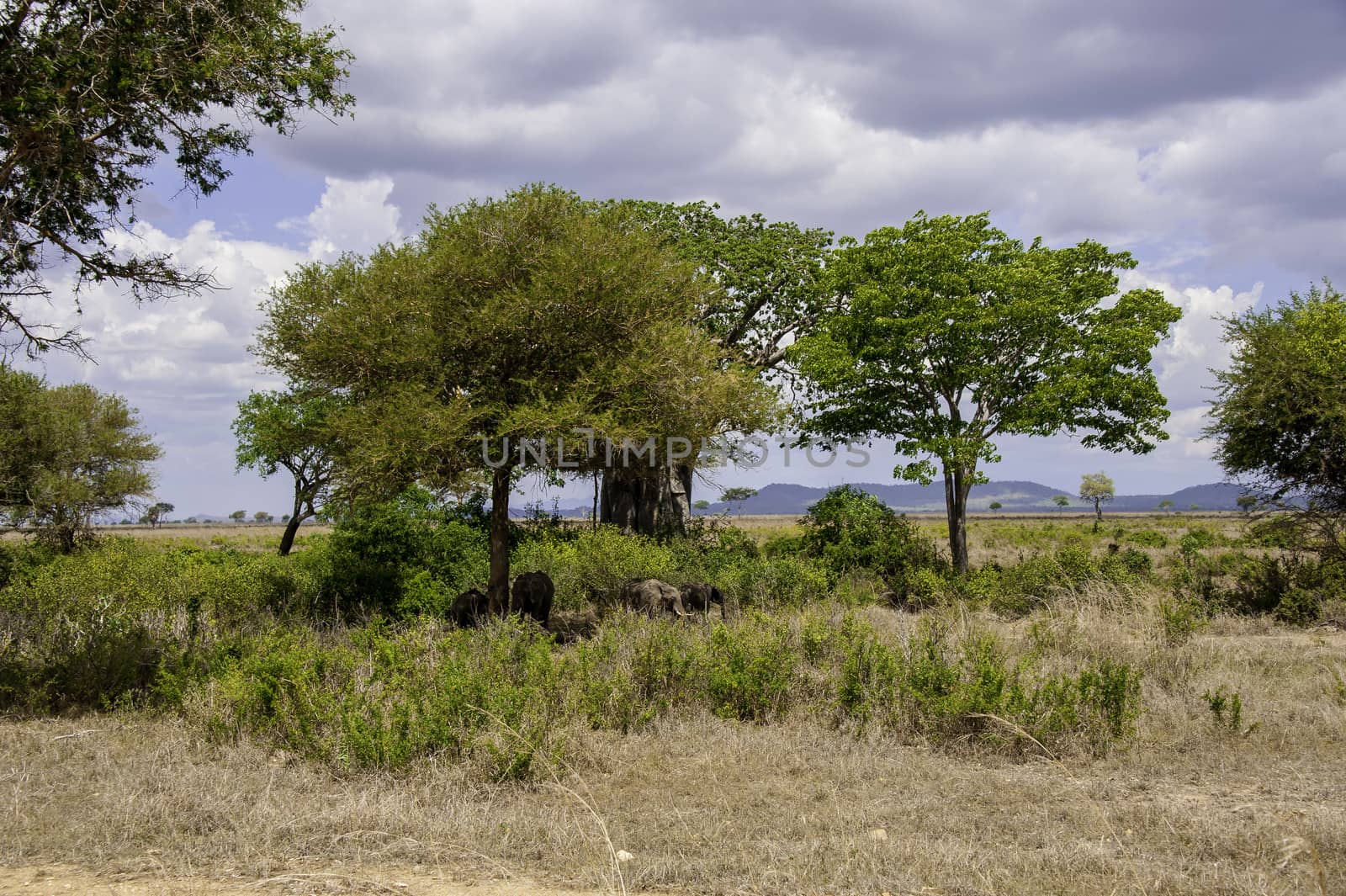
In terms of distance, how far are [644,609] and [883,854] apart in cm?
919

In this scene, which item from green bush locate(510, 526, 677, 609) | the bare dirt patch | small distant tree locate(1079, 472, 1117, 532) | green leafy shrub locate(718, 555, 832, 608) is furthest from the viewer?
small distant tree locate(1079, 472, 1117, 532)

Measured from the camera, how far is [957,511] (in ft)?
70.6

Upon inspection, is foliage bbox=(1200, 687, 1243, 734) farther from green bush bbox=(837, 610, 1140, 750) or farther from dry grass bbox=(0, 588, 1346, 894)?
green bush bbox=(837, 610, 1140, 750)

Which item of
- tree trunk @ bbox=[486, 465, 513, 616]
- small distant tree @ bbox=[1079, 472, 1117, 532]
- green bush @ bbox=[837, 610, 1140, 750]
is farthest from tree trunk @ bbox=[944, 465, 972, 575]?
small distant tree @ bbox=[1079, 472, 1117, 532]

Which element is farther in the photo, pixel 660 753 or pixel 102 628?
pixel 102 628

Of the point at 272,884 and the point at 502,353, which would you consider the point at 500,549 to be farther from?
the point at 272,884

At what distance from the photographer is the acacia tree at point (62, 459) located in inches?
1051

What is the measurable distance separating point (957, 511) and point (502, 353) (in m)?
12.7

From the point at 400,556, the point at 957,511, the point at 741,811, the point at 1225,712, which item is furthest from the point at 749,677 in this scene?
the point at 957,511

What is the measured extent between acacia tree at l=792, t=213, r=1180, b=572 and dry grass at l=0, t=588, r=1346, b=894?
12.3 metres

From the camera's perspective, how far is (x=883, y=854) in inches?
209

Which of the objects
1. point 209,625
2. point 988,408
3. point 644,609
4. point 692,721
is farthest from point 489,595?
point 988,408

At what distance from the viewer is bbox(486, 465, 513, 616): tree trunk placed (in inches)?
556

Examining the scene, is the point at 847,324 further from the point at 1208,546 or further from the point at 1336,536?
the point at 1208,546
